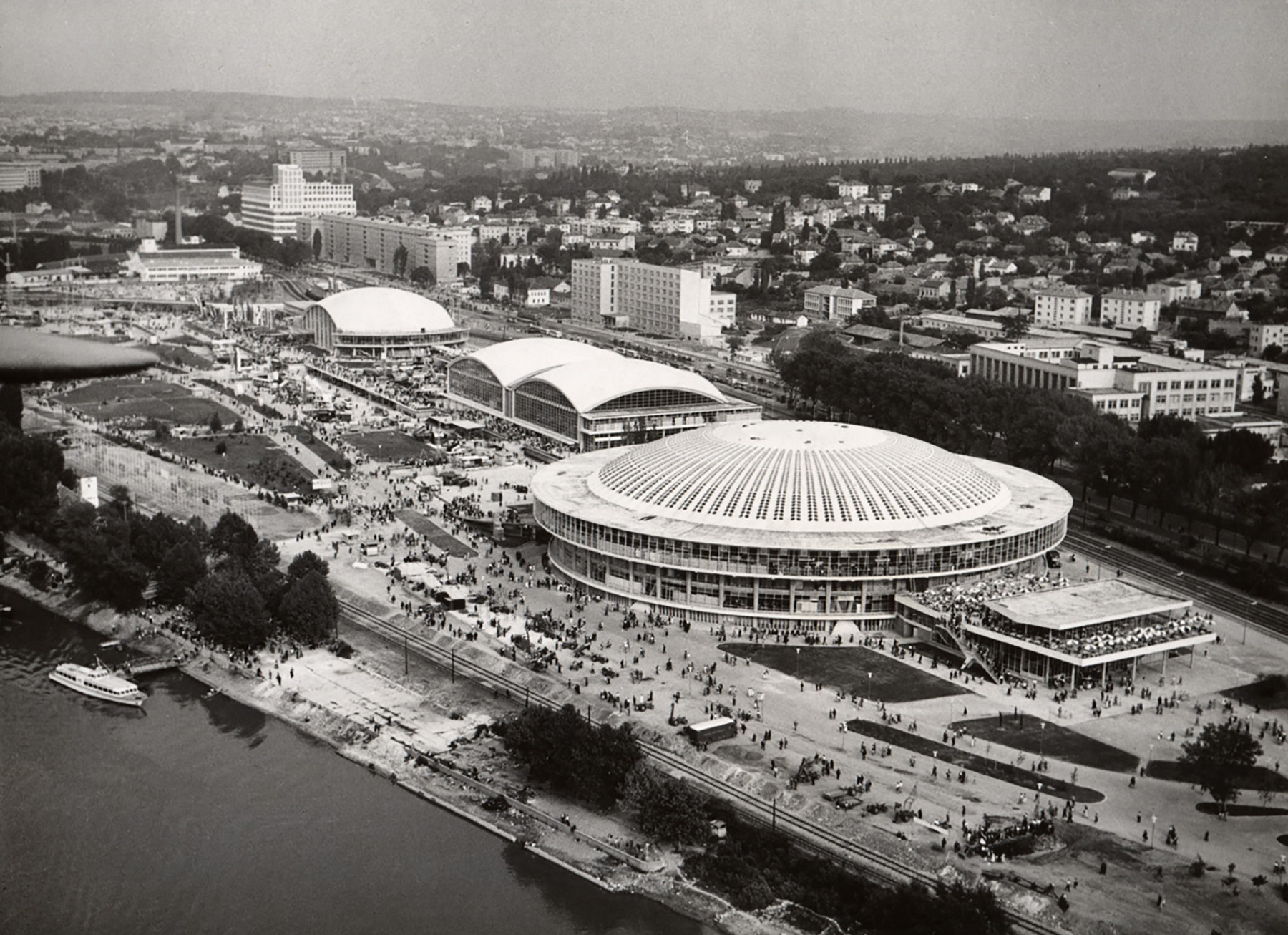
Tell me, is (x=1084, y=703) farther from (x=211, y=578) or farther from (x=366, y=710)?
(x=211, y=578)

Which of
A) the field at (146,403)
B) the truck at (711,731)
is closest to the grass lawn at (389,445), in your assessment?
the field at (146,403)

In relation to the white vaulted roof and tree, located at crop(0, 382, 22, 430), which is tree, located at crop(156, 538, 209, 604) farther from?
the white vaulted roof

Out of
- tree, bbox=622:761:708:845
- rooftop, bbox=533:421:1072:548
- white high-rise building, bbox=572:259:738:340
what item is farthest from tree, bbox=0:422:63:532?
white high-rise building, bbox=572:259:738:340

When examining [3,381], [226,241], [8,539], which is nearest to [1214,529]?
[8,539]

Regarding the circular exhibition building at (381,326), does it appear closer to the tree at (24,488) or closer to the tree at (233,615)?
the tree at (24,488)

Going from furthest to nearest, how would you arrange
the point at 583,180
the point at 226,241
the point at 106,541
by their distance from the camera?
the point at 583,180 → the point at 226,241 → the point at 106,541

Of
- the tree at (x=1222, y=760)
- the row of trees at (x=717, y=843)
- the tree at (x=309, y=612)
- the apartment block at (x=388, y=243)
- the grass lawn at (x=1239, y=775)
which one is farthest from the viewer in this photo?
the apartment block at (x=388, y=243)
